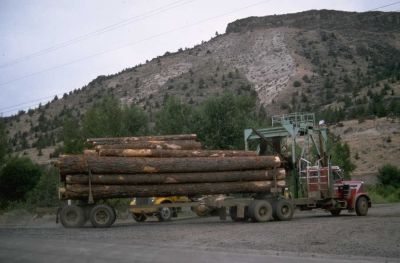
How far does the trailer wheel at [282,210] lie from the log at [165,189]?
2.83 ft

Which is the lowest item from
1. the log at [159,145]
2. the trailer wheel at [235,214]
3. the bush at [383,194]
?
the bush at [383,194]

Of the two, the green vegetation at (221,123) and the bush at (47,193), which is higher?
the green vegetation at (221,123)

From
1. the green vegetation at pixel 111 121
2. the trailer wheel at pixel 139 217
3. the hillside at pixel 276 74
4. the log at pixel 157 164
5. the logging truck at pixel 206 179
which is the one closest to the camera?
the log at pixel 157 164

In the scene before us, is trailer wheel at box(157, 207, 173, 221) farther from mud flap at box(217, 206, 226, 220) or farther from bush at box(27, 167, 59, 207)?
bush at box(27, 167, 59, 207)

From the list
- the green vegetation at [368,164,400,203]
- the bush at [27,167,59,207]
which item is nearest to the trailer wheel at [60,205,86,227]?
the bush at [27,167,59,207]

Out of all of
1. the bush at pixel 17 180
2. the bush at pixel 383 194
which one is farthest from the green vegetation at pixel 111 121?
the bush at pixel 383 194

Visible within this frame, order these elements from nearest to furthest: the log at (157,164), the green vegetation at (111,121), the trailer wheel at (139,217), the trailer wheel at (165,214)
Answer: the log at (157,164), the trailer wheel at (165,214), the trailer wheel at (139,217), the green vegetation at (111,121)

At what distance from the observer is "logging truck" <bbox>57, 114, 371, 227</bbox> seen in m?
22.0

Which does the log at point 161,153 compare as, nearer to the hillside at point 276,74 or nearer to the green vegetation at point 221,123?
the green vegetation at point 221,123

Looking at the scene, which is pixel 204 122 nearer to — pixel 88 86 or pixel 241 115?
pixel 241 115

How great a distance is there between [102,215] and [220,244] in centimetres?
833

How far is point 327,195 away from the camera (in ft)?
80.9

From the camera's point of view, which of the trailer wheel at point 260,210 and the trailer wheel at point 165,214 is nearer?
the trailer wheel at point 260,210

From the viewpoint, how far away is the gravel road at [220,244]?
1237 cm
